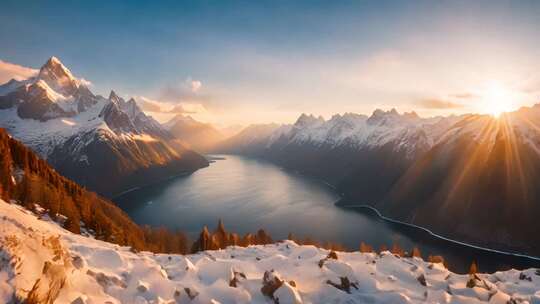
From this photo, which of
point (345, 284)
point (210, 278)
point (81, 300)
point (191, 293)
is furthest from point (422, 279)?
point (81, 300)

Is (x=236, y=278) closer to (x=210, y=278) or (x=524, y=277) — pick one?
(x=210, y=278)

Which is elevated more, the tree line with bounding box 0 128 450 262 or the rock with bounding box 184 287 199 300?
the rock with bounding box 184 287 199 300

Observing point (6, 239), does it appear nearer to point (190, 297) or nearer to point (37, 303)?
point (37, 303)

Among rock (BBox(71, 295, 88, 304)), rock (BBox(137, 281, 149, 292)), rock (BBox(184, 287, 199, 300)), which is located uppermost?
rock (BBox(71, 295, 88, 304))

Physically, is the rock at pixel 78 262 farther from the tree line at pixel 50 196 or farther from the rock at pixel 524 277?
the rock at pixel 524 277

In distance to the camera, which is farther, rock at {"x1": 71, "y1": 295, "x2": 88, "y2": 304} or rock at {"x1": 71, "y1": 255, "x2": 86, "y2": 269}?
rock at {"x1": 71, "y1": 255, "x2": 86, "y2": 269}

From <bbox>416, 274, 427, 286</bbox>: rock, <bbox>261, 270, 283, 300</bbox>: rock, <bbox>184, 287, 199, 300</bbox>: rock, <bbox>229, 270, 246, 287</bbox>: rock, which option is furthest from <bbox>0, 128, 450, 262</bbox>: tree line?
<bbox>261, 270, 283, 300</bbox>: rock

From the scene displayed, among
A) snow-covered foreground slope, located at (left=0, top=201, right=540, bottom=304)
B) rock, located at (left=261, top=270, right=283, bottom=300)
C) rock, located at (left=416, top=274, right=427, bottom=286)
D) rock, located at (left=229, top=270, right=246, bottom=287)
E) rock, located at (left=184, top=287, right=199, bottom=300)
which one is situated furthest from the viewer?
rock, located at (left=416, top=274, right=427, bottom=286)

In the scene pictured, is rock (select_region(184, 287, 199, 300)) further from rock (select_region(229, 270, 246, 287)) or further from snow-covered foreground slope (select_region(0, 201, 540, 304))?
rock (select_region(229, 270, 246, 287))
